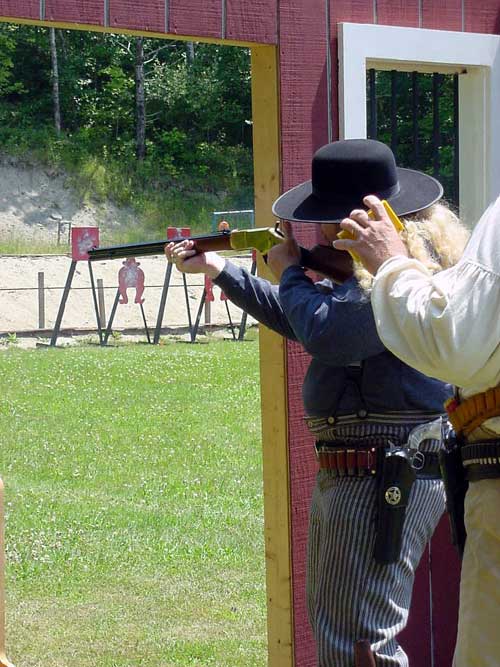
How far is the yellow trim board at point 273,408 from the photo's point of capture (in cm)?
301

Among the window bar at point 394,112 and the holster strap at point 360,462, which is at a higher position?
the window bar at point 394,112

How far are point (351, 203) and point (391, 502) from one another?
0.71 meters

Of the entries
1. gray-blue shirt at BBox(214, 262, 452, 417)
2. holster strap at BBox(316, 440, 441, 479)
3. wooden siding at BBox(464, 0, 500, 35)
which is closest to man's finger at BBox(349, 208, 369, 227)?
gray-blue shirt at BBox(214, 262, 452, 417)

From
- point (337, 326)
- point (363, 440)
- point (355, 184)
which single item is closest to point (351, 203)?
point (355, 184)

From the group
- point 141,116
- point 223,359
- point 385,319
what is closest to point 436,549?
point 385,319

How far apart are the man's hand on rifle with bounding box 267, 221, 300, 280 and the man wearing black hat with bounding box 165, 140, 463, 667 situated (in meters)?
0.04

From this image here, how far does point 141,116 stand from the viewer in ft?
106

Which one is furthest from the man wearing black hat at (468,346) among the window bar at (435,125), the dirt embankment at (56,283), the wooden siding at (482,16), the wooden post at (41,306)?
the wooden post at (41,306)

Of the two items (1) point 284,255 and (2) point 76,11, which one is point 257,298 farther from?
(2) point 76,11

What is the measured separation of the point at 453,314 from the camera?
5.27ft

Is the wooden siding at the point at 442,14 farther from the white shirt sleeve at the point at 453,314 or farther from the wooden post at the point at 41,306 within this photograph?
the wooden post at the point at 41,306

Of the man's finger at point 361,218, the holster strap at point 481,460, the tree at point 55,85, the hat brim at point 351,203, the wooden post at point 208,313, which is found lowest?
the wooden post at point 208,313

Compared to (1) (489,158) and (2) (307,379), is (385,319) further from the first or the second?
(1) (489,158)

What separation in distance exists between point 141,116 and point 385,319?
1246 inches
